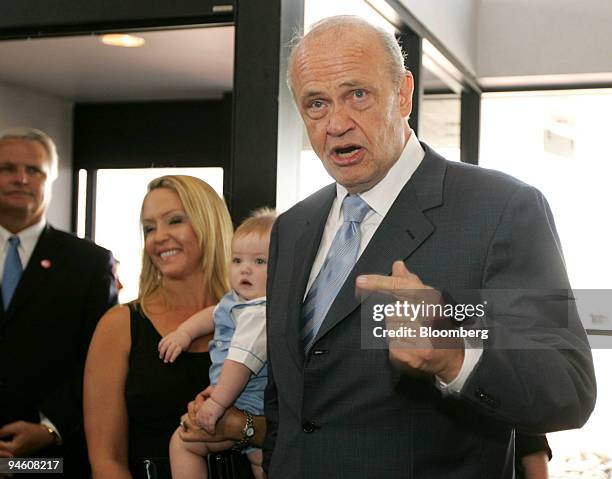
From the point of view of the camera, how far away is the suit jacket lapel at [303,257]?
4.44 feet

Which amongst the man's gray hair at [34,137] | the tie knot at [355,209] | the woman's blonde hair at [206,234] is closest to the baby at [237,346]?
the woman's blonde hair at [206,234]

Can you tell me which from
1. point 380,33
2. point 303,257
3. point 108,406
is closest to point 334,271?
point 303,257

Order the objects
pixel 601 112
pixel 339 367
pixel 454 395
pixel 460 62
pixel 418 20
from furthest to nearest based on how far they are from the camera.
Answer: pixel 460 62 < pixel 601 112 < pixel 418 20 < pixel 339 367 < pixel 454 395

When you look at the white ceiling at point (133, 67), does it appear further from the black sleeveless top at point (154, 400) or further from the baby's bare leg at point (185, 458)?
the baby's bare leg at point (185, 458)

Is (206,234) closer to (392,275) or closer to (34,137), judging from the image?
(34,137)

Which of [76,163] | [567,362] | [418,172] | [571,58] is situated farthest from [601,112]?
[567,362]

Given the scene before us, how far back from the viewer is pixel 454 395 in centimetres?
104

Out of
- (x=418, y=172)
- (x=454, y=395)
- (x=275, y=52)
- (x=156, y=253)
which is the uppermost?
(x=275, y=52)

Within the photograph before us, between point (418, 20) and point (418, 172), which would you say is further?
point (418, 20)

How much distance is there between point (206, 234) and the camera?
75.3 inches

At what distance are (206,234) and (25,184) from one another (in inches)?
20.5

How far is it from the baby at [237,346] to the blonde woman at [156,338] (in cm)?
5

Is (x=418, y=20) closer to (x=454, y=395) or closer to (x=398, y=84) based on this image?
(x=398, y=84)

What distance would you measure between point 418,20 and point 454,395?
2.24 meters
